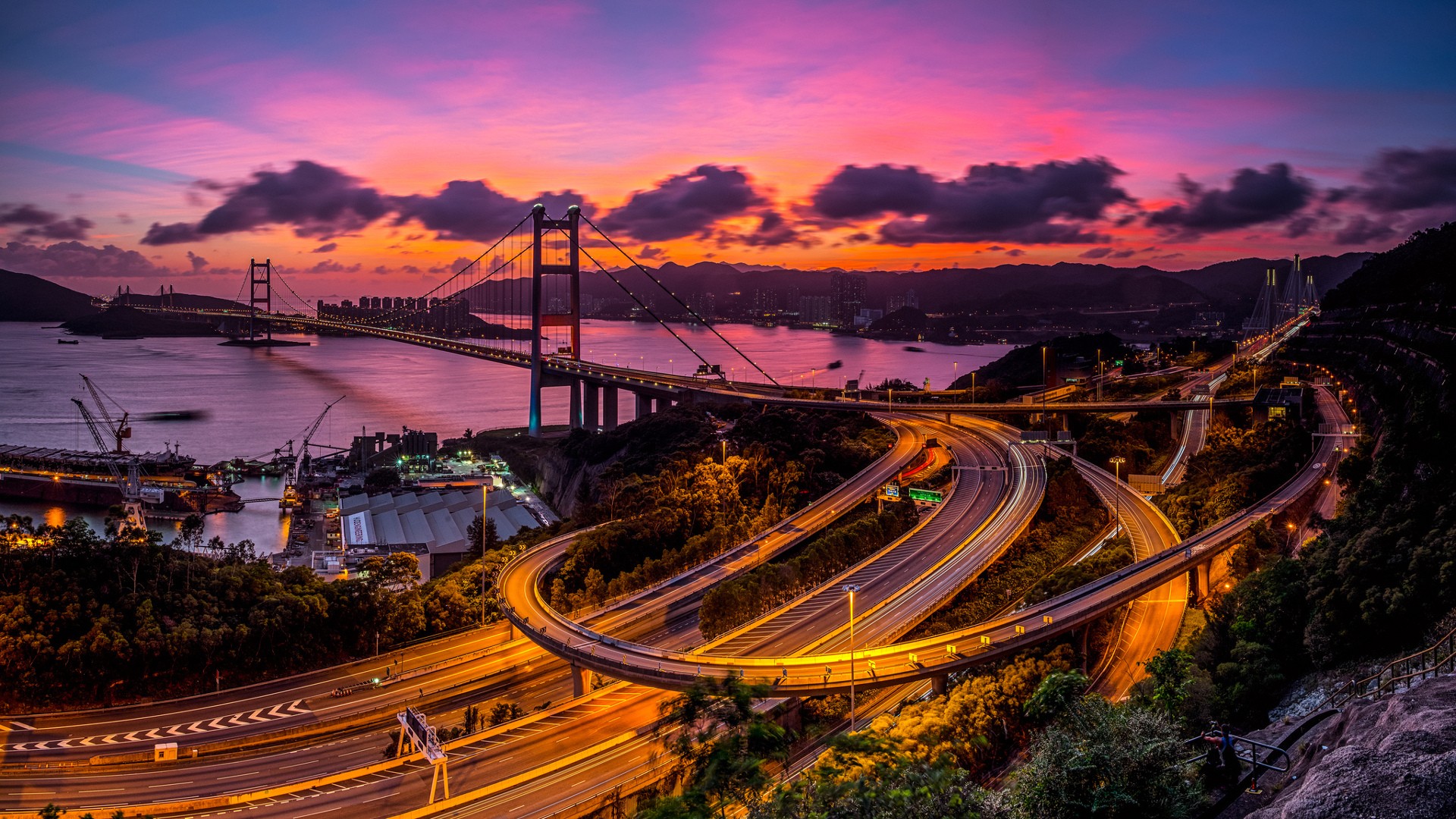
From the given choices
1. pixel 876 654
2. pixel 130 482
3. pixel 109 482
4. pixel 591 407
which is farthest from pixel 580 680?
pixel 109 482

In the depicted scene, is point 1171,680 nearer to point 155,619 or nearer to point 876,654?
point 876,654

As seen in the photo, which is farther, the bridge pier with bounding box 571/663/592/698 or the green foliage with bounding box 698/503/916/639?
the green foliage with bounding box 698/503/916/639

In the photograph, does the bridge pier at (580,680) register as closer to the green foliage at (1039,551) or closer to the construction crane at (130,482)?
the green foliage at (1039,551)

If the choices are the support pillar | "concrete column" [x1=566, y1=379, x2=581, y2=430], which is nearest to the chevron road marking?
the support pillar

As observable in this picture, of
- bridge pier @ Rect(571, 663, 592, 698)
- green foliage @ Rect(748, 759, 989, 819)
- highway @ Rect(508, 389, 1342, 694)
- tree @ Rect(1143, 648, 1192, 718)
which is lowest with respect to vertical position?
bridge pier @ Rect(571, 663, 592, 698)

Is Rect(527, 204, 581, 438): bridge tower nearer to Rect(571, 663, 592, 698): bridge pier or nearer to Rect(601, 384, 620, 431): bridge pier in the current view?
Rect(601, 384, 620, 431): bridge pier

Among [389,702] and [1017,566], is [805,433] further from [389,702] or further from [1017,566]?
[389,702]
